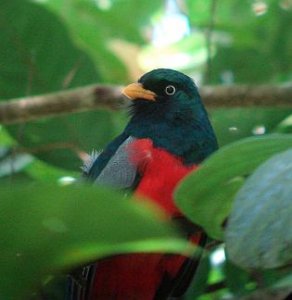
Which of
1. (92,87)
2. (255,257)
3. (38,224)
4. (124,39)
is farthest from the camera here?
(124,39)

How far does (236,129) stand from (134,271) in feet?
2.28

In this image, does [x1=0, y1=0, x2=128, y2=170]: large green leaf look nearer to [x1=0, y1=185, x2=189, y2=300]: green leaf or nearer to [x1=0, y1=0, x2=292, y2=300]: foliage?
[x1=0, y1=0, x2=292, y2=300]: foliage

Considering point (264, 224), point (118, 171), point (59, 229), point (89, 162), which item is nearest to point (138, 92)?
point (89, 162)

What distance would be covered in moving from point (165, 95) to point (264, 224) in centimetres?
301

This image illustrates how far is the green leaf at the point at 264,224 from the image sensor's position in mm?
1135

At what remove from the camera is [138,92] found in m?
3.99

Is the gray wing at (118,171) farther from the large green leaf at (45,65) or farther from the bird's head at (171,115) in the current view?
the bird's head at (171,115)

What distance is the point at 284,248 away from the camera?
114 cm

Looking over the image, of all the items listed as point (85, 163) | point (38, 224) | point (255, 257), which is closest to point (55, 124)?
point (85, 163)

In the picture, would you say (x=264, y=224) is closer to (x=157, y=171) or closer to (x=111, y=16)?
(x=157, y=171)

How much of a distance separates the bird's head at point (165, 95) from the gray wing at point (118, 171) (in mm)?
537

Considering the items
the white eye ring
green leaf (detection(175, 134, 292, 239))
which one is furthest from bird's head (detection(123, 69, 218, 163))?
green leaf (detection(175, 134, 292, 239))

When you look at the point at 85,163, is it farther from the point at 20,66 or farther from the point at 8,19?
the point at 8,19

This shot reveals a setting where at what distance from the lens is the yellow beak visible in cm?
385
